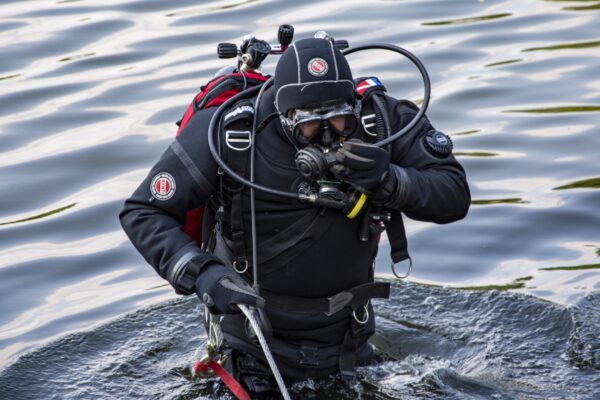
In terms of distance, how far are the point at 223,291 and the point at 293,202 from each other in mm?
486

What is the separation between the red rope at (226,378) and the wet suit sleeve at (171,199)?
0.54 meters

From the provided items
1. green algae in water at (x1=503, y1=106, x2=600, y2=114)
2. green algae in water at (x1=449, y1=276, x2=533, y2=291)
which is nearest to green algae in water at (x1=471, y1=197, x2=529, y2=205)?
green algae in water at (x1=449, y1=276, x2=533, y2=291)

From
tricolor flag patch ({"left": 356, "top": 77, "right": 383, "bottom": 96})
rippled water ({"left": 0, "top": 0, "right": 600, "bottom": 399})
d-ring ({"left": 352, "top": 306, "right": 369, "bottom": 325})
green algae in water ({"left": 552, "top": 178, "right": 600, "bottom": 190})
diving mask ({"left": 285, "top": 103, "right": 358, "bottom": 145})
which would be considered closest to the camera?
diving mask ({"left": 285, "top": 103, "right": 358, "bottom": 145})

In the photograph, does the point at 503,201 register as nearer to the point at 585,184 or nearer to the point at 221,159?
the point at 585,184

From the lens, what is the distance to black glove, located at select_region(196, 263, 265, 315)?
13.3ft

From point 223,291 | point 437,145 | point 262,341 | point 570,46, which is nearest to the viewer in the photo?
point 262,341

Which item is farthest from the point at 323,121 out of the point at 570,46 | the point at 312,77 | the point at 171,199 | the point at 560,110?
the point at 570,46

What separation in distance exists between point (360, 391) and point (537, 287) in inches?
67.3

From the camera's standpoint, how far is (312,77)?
414cm

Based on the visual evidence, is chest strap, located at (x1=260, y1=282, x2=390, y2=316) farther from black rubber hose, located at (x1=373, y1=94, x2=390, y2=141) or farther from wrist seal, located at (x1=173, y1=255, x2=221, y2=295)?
black rubber hose, located at (x1=373, y1=94, x2=390, y2=141)

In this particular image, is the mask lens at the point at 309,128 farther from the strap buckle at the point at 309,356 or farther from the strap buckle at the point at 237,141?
the strap buckle at the point at 309,356

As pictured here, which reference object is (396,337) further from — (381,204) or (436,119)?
(436,119)

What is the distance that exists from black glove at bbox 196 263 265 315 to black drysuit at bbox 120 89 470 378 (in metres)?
0.10

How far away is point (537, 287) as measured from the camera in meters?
6.07
